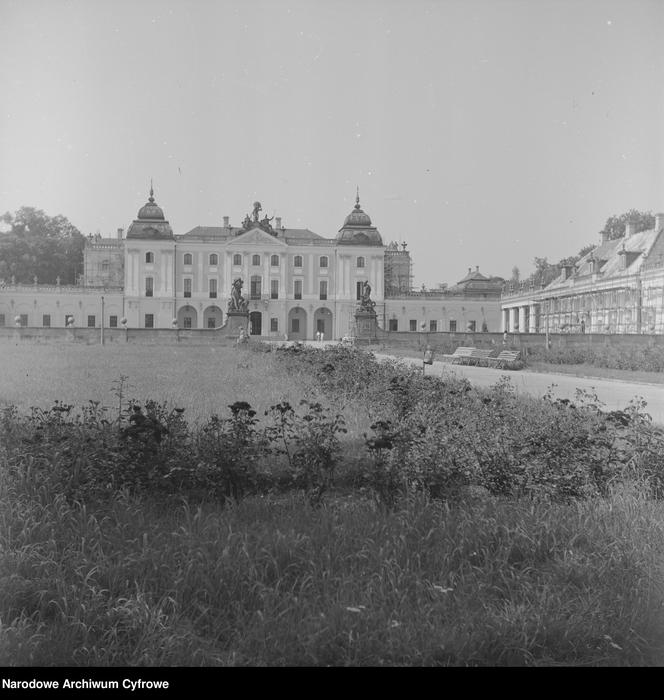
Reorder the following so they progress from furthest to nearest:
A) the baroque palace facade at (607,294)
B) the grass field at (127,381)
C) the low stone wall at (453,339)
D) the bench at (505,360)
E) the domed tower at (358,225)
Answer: the baroque palace facade at (607,294)
the low stone wall at (453,339)
the bench at (505,360)
the domed tower at (358,225)
the grass field at (127,381)

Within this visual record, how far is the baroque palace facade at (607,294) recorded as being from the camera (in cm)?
3347

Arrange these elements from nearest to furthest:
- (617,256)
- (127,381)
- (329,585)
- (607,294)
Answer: (329,585) → (127,381) → (607,294) → (617,256)

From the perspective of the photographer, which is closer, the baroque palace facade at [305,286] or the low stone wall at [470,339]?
the low stone wall at [470,339]

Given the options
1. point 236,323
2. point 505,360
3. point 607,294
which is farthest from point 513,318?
point 505,360

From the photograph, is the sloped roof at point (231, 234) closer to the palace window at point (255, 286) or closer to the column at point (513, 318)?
the palace window at point (255, 286)

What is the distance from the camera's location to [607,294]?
3878 centimetres

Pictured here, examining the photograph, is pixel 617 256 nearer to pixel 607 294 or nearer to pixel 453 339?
pixel 607 294

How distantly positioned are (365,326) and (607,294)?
15601 mm

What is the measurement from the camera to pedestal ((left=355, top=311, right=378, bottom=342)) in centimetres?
3447

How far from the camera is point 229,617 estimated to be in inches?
116

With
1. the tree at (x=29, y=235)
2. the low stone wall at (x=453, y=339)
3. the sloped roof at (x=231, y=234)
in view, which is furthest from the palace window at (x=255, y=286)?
the tree at (x=29, y=235)

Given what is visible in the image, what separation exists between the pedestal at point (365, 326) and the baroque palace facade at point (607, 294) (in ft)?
31.0
